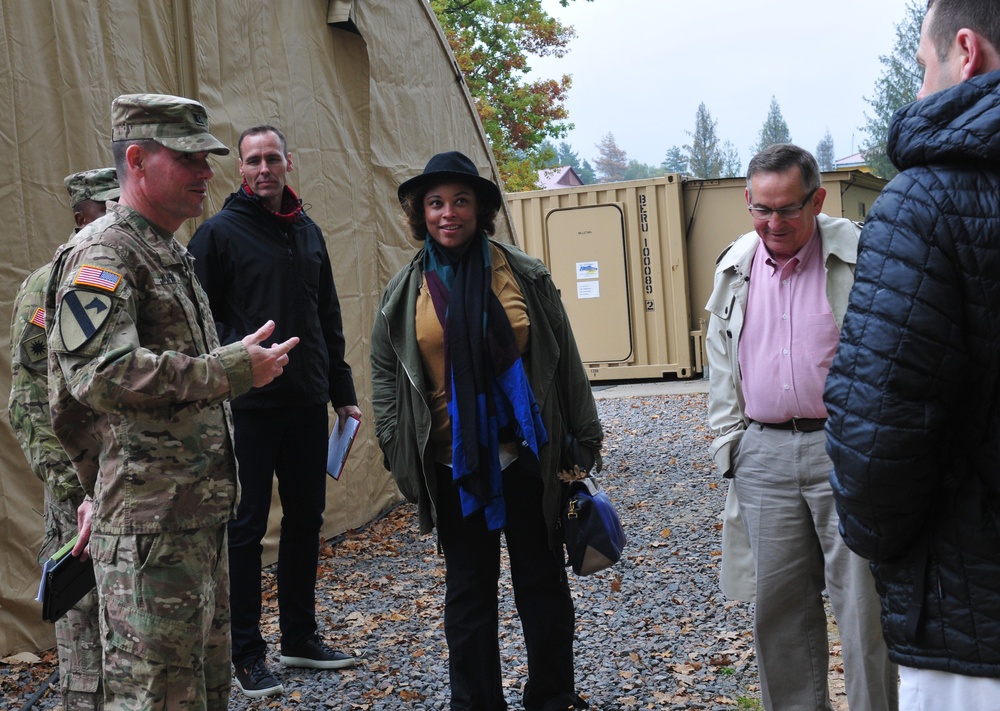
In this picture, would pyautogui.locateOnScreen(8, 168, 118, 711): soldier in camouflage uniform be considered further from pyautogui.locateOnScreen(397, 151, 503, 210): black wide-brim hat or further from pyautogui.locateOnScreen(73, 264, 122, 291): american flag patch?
pyautogui.locateOnScreen(397, 151, 503, 210): black wide-brim hat

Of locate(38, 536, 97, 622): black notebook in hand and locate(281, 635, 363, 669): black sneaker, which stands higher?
locate(38, 536, 97, 622): black notebook in hand

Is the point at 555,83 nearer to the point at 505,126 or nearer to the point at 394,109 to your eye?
the point at 505,126

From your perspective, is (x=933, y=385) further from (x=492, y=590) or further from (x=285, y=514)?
(x=285, y=514)

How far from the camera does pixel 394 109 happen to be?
8.08 m

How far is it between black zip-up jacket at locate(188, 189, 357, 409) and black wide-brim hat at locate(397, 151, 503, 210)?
0.98 meters

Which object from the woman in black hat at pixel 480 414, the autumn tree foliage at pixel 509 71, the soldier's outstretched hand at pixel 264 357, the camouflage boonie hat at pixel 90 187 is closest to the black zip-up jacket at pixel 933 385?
the soldier's outstretched hand at pixel 264 357

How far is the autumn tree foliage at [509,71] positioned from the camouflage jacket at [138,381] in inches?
892

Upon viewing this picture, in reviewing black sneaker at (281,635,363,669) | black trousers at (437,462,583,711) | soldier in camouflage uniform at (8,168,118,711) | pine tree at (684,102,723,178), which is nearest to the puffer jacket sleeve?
black trousers at (437,462,583,711)

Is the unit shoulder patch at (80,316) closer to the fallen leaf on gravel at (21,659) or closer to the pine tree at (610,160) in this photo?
the fallen leaf on gravel at (21,659)

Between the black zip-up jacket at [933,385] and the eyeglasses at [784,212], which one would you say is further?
the eyeglasses at [784,212]

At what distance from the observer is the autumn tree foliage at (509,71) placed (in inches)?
1007

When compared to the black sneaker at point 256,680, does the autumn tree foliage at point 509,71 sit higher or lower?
higher

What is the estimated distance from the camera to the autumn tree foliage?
2558 centimetres

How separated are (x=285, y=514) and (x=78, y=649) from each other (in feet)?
4.78
